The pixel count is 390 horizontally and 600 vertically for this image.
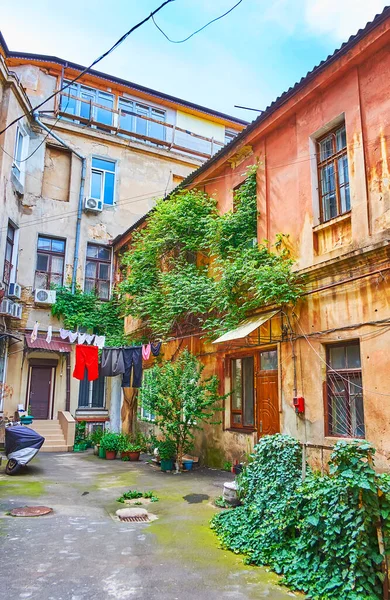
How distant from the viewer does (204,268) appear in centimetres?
1265

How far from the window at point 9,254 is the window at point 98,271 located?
329 centimetres

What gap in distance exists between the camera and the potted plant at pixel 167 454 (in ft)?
38.4

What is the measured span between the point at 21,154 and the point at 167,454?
1325cm

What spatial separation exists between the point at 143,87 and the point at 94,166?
5.43 meters

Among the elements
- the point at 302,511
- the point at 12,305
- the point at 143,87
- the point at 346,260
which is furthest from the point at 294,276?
the point at 143,87

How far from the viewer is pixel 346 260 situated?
7.74 meters

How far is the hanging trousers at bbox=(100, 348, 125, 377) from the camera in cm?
1516

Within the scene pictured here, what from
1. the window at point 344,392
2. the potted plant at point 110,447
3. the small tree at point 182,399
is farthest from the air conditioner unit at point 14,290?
the window at point 344,392

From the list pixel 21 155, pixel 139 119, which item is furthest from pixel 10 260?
pixel 139 119

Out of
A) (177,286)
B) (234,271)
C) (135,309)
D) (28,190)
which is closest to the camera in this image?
(234,271)

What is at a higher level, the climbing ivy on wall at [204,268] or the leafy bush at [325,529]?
the climbing ivy on wall at [204,268]

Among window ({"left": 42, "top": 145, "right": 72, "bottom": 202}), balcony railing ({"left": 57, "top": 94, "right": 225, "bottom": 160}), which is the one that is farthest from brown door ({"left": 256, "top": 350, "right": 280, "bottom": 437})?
balcony railing ({"left": 57, "top": 94, "right": 225, "bottom": 160})

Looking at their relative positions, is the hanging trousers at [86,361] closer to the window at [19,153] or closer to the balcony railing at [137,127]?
the window at [19,153]

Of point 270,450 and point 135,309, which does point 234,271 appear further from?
point 135,309
